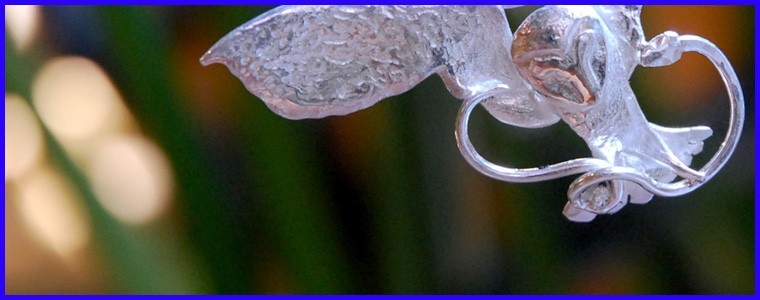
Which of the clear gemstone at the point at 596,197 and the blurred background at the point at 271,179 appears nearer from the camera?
the clear gemstone at the point at 596,197

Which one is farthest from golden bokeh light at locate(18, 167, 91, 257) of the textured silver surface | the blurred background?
the textured silver surface

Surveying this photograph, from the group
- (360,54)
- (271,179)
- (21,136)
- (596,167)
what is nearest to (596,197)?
(596,167)

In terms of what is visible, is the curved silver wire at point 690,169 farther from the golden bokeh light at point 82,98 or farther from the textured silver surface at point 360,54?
the golden bokeh light at point 82,98

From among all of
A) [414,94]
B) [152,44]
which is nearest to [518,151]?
[414,94]

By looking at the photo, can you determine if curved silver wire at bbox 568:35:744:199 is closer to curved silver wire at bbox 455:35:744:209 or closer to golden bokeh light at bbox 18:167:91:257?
curved silver wire at bbox 455:35:744:209

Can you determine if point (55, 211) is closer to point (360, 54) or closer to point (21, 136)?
point (21, 136)

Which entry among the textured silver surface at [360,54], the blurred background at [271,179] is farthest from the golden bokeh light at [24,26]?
the textured silver surface at [360,54]
